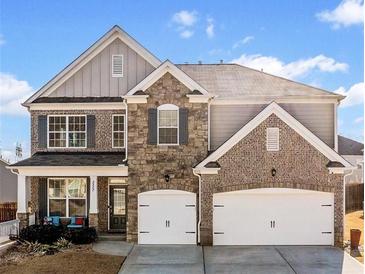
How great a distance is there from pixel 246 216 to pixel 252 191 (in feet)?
3.34

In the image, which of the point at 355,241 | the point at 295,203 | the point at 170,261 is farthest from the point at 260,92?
the point at 170,261

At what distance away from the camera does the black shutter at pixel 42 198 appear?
62.2 ft

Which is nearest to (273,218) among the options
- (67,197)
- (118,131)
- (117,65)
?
(118,131)

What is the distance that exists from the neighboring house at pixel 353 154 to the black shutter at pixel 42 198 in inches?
938

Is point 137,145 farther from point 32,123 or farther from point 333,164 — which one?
point 333,164

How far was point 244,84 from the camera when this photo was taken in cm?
1970

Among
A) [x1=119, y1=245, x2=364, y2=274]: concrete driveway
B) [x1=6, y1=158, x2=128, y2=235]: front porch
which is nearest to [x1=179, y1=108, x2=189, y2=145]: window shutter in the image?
[x1=6, y1=158, x2=128, y2=235]: front porch

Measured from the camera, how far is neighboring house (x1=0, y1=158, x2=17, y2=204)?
1004 inches

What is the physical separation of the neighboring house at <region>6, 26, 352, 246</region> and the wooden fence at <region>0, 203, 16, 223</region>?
301cm

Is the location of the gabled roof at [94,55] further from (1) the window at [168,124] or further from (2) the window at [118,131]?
(1) the window at [168,124]

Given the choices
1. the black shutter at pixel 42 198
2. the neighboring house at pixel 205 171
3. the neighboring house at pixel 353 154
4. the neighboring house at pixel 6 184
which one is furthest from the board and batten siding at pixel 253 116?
the neighboring house at pixel 353 154

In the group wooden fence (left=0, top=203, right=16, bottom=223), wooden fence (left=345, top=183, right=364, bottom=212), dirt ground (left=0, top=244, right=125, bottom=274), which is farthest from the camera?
wooden fence (left=345, top=183, right=364, bottom=212)

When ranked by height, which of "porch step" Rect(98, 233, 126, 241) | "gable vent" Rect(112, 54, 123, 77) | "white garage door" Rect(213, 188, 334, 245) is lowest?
"porch step" Rect(98, 233, 126, 241)

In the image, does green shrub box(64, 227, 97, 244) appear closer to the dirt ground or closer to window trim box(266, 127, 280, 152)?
the dirt ground
